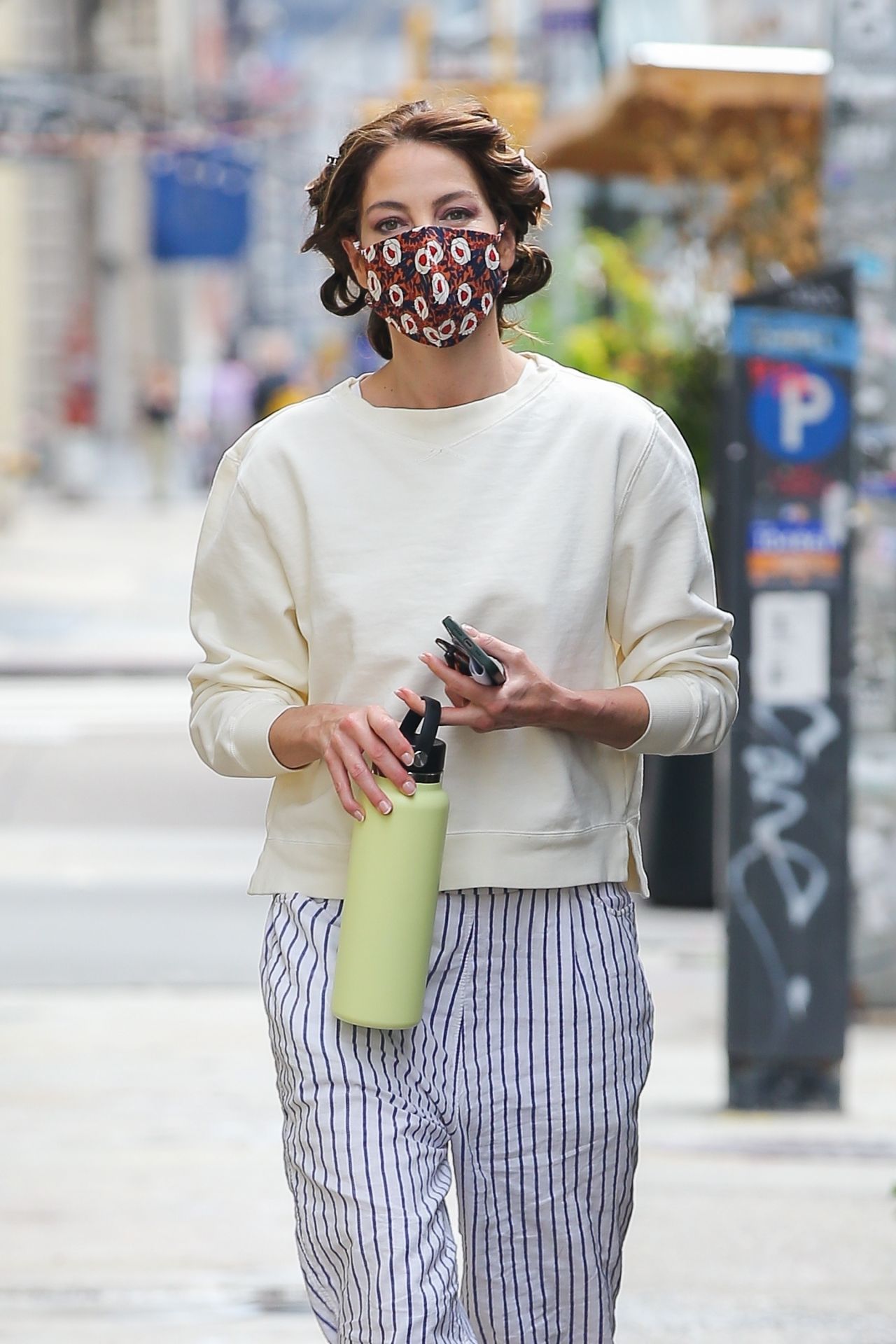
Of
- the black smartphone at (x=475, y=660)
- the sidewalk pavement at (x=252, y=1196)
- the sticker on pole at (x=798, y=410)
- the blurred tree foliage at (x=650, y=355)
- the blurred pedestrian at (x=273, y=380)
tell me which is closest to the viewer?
the black smartphone at (x=475, y=660)

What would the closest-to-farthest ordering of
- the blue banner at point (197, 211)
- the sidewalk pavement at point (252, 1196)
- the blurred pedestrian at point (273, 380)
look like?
the sidewalk pavement at point (252, 1196), the blurred pedestrian at point (273, 380), the blue banner at point (197, 211)

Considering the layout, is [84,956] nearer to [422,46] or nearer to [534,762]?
[534,762]

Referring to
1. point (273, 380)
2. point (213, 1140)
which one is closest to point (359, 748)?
point (213, 1140)

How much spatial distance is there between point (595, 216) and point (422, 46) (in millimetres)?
4263

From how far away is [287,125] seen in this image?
25688mm

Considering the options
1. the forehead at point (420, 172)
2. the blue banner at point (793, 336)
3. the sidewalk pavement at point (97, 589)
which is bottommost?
the sidewalk pavement at point (97, 589)

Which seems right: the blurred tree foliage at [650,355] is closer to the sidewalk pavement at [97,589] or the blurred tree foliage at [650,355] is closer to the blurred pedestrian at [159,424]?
the sidewalk pavement at [97,589]

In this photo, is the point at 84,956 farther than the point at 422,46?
No

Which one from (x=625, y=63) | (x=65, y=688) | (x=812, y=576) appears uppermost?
(x=625, y=63)

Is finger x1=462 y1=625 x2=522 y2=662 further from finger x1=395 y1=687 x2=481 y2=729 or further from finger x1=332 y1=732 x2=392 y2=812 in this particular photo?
finger x1=332 y1=732 x2=392 y2=812

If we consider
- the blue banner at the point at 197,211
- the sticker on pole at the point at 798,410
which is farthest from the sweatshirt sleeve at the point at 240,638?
the blue banner at the point at 197,211

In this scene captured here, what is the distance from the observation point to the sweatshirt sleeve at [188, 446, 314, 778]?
8.98 ft

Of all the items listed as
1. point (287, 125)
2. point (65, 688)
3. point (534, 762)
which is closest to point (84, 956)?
point (534, 762)

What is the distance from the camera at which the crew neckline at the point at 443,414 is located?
2.70 meters
